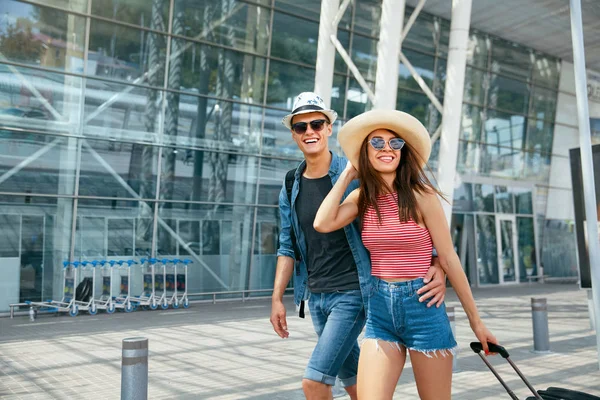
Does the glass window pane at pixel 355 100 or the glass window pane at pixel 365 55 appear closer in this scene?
the glass window pane at pixel 355 100

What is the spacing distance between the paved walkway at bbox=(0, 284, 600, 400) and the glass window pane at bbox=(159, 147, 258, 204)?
11.6 feet

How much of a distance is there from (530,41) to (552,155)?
4721mm

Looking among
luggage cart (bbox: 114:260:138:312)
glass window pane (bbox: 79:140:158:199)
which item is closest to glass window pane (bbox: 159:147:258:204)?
glass window pane (bbox: 79:140:158:199)

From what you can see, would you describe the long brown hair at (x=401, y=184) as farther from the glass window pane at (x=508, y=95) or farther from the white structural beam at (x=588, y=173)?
the glass window pane at (x=508, y=95)

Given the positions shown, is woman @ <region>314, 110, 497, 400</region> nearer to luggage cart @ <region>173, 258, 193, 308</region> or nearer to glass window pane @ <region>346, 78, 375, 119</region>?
luggage cart @ <region>173, 258, 193, 308</region>

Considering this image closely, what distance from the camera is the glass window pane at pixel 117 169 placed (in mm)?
14547

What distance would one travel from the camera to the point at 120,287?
562 inches

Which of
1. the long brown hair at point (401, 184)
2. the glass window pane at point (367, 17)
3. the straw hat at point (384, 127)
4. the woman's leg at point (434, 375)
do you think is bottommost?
the woman's leg at point (434, 375)

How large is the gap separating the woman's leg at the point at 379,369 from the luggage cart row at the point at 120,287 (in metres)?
11.2

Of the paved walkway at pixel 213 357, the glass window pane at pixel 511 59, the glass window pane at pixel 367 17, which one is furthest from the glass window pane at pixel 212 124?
the glass window pane at pixel 511 59

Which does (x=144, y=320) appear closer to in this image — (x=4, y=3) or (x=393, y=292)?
(x=4, y=3)

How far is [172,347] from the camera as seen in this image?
29.7ft

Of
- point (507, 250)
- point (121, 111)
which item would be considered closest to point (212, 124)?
point (121, 111)

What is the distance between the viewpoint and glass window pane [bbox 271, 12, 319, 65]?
17875 millimetres
